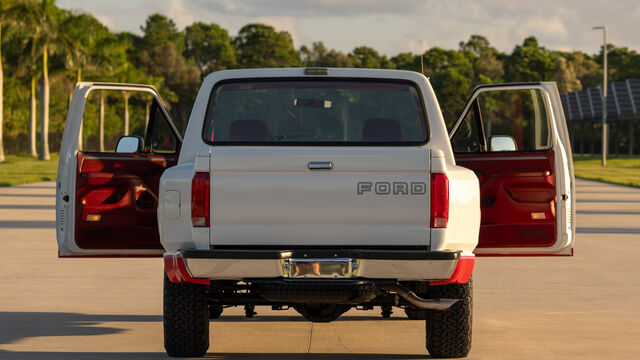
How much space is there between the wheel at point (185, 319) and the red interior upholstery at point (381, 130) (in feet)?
4.90

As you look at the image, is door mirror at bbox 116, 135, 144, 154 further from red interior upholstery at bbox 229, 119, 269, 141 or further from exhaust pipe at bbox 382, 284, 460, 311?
exhaust pipe at bbox 382, 284, 460, 311

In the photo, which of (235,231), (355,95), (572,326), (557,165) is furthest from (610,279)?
(235,231)

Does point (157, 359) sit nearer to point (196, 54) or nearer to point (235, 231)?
point (235, 231)

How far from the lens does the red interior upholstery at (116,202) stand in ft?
27.9

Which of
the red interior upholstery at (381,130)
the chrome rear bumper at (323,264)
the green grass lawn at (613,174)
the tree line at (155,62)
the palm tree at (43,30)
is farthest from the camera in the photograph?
the tree line at (155,62)

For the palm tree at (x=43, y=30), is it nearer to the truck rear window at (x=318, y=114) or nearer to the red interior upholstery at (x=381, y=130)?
the truck rear window at (x=318, y=114)

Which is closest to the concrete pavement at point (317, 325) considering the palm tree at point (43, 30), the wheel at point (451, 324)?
the wheel at point (451, 324)

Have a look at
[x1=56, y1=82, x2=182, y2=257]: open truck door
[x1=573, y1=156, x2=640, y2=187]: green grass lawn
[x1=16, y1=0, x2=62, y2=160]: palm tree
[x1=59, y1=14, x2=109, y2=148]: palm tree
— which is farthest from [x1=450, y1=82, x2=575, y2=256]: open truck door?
[x1=59, y1=14, x2=109, y2=148]: palm tree

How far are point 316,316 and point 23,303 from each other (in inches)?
138

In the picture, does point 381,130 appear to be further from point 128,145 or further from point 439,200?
point 128,145

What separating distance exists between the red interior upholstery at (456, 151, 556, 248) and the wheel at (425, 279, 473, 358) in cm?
114

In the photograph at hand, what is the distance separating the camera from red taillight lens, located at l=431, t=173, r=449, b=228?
6.67 m

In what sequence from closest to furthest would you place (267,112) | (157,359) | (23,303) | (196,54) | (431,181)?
(431,181)
(157,359)
(267,112)
(23,303)
(196,54)

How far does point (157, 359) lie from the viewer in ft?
24.9
